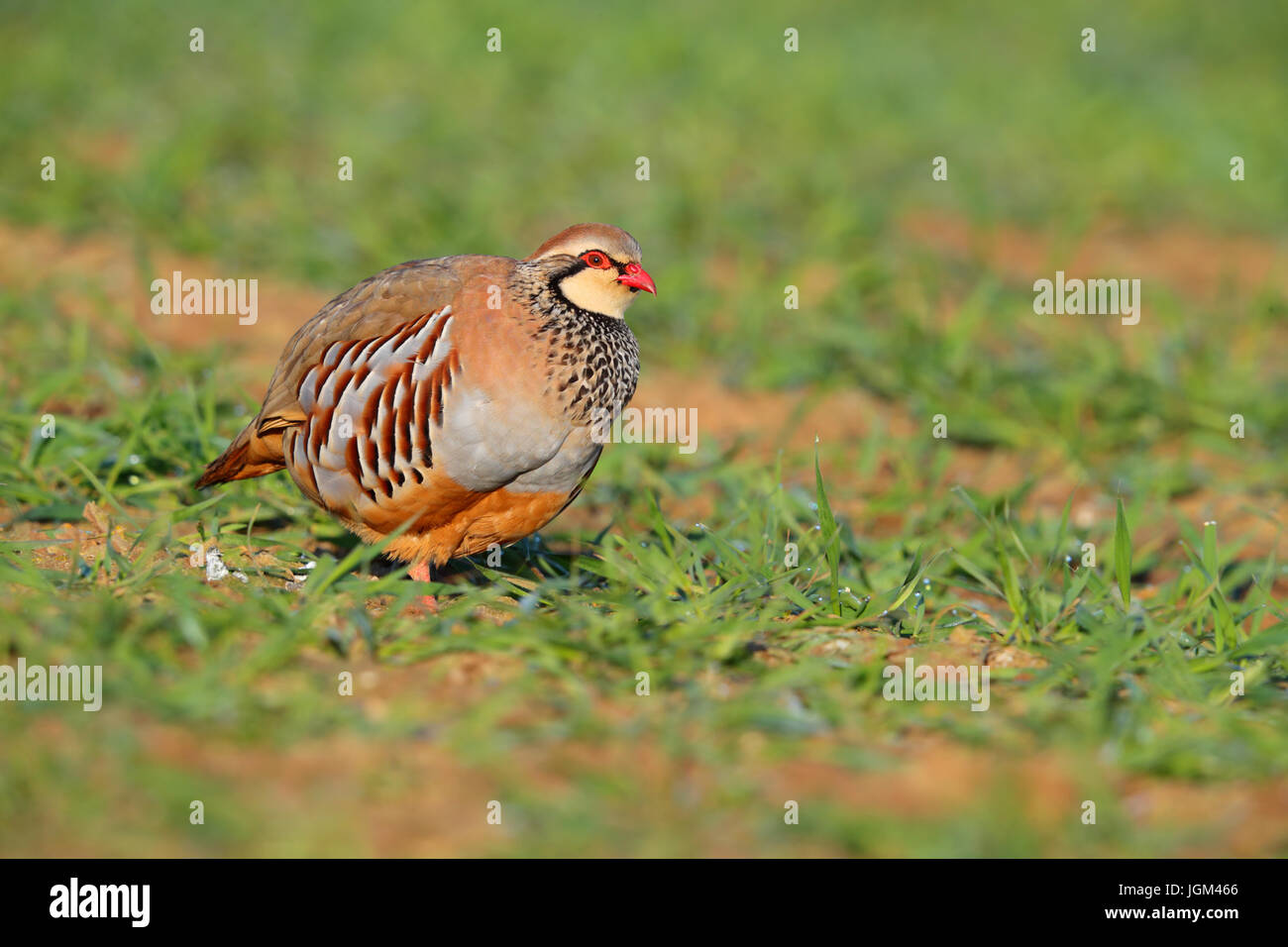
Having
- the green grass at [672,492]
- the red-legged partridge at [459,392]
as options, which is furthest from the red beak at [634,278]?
the green grass at [672,492]

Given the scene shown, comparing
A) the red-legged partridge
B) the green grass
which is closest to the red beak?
the red-legged partridge

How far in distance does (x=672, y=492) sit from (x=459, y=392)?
62.8 inches

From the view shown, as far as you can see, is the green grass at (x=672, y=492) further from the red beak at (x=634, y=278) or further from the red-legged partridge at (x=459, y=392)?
the red beak at (x=634, y=278)

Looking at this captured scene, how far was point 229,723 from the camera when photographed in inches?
105

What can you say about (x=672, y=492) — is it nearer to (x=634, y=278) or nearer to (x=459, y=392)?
(x=634, y=278)

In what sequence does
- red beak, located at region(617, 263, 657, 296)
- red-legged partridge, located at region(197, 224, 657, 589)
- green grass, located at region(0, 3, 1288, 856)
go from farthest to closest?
red beak, located at region(617, 263, 657, 296) → red-legged partridge, located at region(197, 224, 657, 589) → green grass, located at region(0, 3, 1288, 856)

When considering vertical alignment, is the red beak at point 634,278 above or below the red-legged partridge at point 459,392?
above

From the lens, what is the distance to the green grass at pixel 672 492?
259 cm

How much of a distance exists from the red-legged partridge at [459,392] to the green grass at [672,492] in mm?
251

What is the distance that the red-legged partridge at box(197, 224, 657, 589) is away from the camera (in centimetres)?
333

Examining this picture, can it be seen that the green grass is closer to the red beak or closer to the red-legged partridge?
the red-legged partridge

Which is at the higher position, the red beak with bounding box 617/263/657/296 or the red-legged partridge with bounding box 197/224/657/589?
the red beak with bounding box 617/263/657/296

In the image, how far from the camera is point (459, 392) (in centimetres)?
332

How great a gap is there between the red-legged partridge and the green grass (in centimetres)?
25
